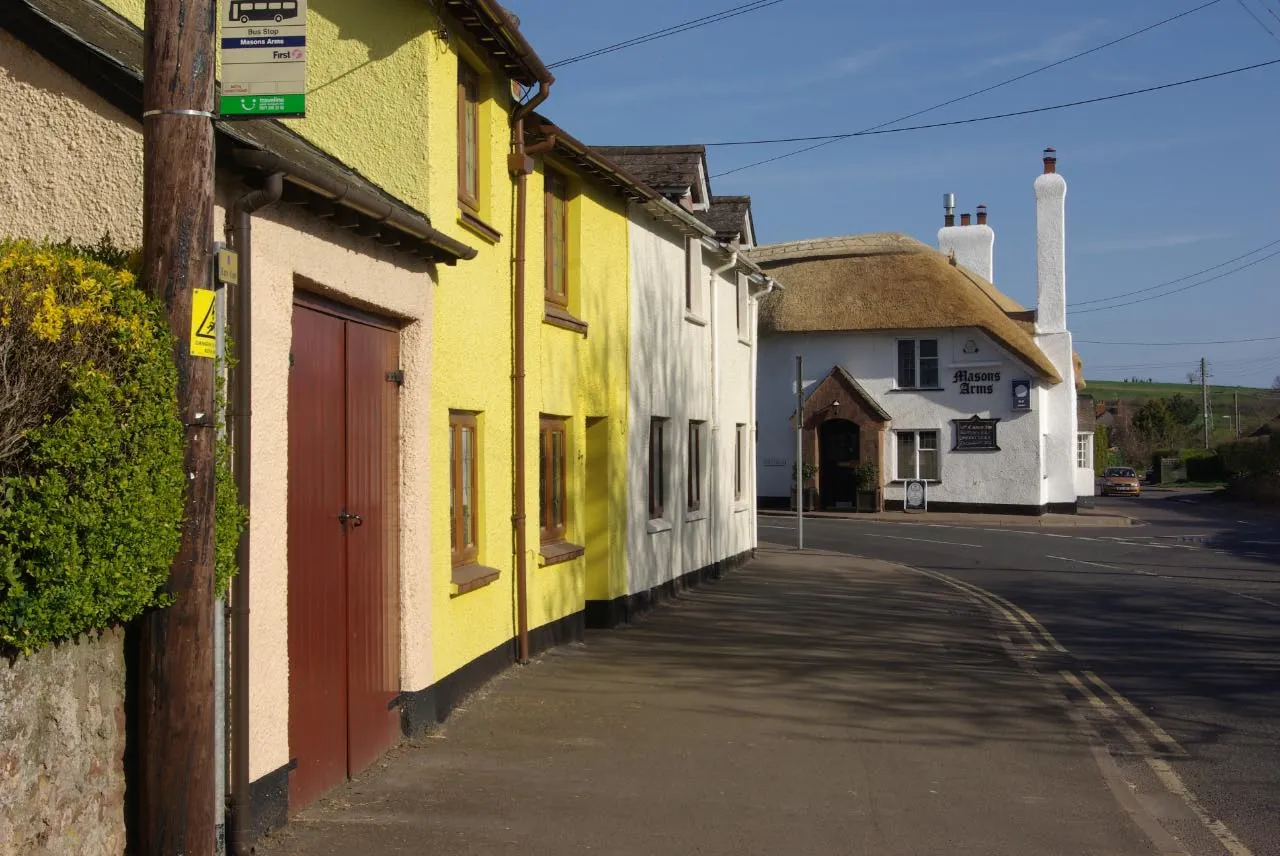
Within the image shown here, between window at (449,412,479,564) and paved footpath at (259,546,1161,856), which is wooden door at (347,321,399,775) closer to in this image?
paved footpath at (259,546,1161,856)

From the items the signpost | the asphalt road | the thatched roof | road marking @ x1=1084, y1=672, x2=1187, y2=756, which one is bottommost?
road marking @ x1=1084, y1=672, x2=1187, y2=756

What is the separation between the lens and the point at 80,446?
4633 millimetres

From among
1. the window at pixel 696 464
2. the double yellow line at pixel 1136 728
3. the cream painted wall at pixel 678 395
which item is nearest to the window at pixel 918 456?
the cream painted wall at pixel 678 395

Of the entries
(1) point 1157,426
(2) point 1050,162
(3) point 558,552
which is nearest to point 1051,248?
(2) point 1050,162

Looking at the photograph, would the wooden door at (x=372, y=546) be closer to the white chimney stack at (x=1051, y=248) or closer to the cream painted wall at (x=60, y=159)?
the cream painted wall at (x=60, y=159)

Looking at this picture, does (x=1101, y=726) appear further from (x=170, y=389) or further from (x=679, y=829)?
(x=170, y=389)

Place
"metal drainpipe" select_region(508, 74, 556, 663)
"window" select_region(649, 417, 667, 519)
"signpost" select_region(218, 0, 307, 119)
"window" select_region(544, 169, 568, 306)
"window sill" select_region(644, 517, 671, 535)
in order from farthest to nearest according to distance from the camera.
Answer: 1. "window" select_region(649, 417, 667, 519)
2. "window sill" select_region(644, 517, 671, 535)
3. "window" select_region(544, 169, 568, 306)
4. "metal drainpipe" select_region(508, 74, 556, 663)
5. "signpost" select_region(218, 0, 307, 119)

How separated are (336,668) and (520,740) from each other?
1793mm

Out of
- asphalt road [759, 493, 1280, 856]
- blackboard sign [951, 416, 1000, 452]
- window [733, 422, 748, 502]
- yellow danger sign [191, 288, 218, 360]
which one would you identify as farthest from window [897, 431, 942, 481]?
yellow danger sign [191, 288, 218, 360]

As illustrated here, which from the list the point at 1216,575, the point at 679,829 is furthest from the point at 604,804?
the point at 1216,575

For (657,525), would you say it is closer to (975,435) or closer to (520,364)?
(520,364)

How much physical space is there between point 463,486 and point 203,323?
5.43 meters

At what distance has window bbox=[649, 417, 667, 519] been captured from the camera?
1720 centimetres

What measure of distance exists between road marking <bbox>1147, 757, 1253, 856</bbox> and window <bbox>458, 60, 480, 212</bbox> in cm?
639
